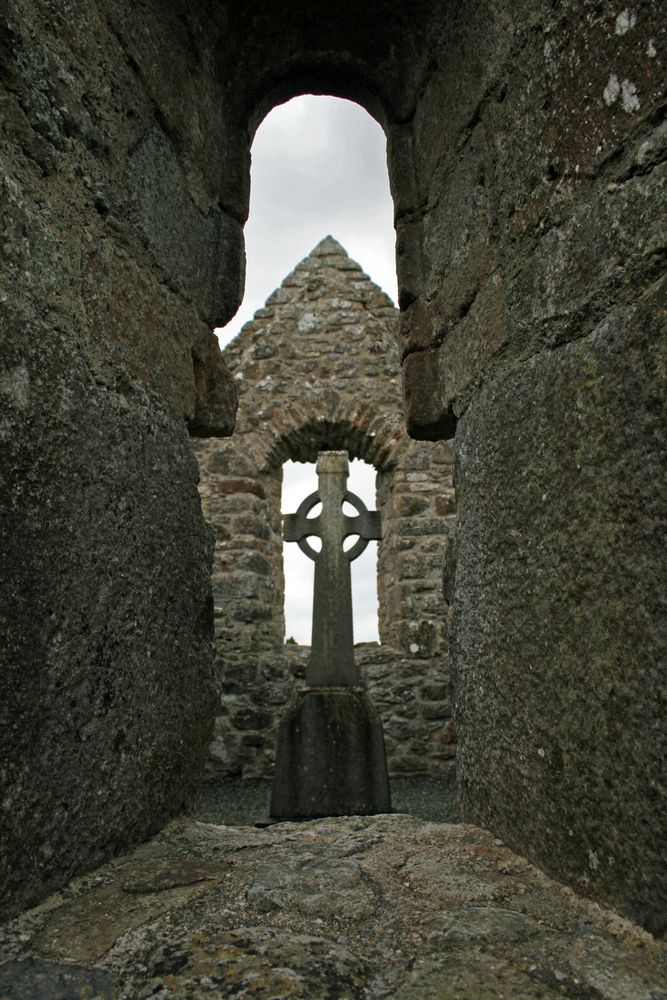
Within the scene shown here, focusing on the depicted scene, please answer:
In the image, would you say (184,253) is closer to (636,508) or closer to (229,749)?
(636,508)

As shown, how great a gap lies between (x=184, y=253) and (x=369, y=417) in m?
4.81

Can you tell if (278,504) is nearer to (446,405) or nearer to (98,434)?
(446,405)

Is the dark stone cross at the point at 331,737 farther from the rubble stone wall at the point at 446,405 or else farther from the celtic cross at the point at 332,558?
the rubble stone wall at the point at 446,405

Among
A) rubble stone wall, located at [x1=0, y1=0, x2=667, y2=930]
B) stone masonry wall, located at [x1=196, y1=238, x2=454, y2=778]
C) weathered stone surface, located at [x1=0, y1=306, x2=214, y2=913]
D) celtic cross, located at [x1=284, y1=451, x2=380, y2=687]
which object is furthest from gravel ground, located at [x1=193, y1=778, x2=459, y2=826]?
rubble stone wall, located at [x1=0, y1=0, x2=667, y2=930]

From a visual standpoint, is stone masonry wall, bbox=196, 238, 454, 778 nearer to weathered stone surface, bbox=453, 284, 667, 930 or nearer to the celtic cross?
the celtic cross

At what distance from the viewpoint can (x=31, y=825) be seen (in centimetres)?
113

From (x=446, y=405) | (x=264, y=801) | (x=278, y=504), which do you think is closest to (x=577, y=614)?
(x=446, y=405)

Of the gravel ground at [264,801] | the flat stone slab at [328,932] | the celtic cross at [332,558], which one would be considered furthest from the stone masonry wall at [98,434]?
the celtic cross at [332,558]

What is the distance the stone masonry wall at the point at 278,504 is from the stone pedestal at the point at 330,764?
4.81 ft

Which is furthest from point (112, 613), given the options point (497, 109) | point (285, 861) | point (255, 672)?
point (255, 672)

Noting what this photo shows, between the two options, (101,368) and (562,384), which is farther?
(101,368)

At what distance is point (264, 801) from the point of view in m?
5.19

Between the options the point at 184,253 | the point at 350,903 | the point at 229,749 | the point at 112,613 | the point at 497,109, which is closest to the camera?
the point at 350,903

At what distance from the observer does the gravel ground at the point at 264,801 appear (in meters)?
4.51
